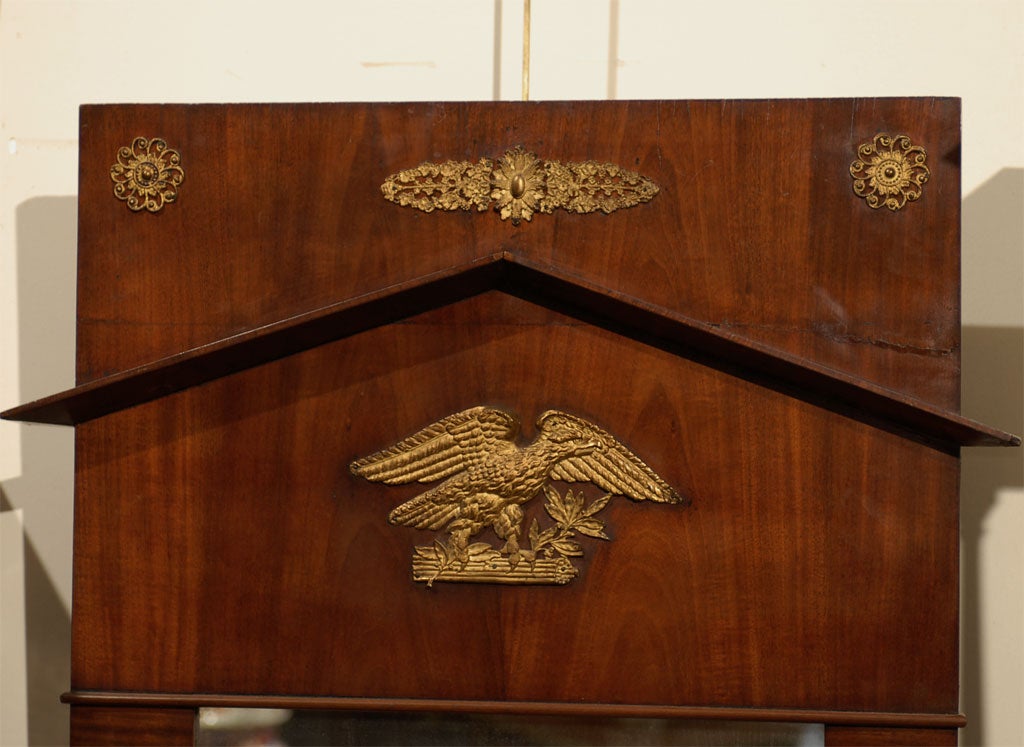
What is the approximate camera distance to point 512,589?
1.88 meters

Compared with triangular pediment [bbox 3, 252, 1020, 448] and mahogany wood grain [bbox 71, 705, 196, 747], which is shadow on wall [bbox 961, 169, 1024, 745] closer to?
triangular pediment [bbox 3, 252, 1020, 448]

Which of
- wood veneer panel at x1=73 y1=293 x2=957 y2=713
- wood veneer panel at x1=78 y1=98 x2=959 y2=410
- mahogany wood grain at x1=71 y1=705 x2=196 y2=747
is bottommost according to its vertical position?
mahogany wood grain at x1=71 y1=705 x2=196 y2=747

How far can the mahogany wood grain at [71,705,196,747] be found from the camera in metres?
1.89

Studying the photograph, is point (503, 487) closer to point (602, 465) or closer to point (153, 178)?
point (602, 465)

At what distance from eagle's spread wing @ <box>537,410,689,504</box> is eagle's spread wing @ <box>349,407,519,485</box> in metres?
0.07

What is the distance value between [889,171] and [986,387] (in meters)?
0.70

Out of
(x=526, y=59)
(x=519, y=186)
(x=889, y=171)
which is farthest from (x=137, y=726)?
(x=889, y=171)

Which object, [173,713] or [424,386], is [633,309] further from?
[173,713]

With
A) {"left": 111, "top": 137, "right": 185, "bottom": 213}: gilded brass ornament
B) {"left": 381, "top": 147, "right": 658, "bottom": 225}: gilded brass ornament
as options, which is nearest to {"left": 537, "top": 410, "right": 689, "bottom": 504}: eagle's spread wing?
{"left": 381, "top": 147, "right": 658, "bottom": 225}: gilded brass ornament

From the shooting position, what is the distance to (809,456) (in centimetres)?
185

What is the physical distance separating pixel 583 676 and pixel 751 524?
35 centimetres

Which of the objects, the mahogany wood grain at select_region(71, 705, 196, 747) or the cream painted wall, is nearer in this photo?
the mahogany wood grain at select_region(71, 705, 196, 747)

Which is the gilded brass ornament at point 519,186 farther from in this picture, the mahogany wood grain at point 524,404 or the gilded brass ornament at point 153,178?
the gilded brass ornament at point 153,178

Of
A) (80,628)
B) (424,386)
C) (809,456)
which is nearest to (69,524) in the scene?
(80,628)
